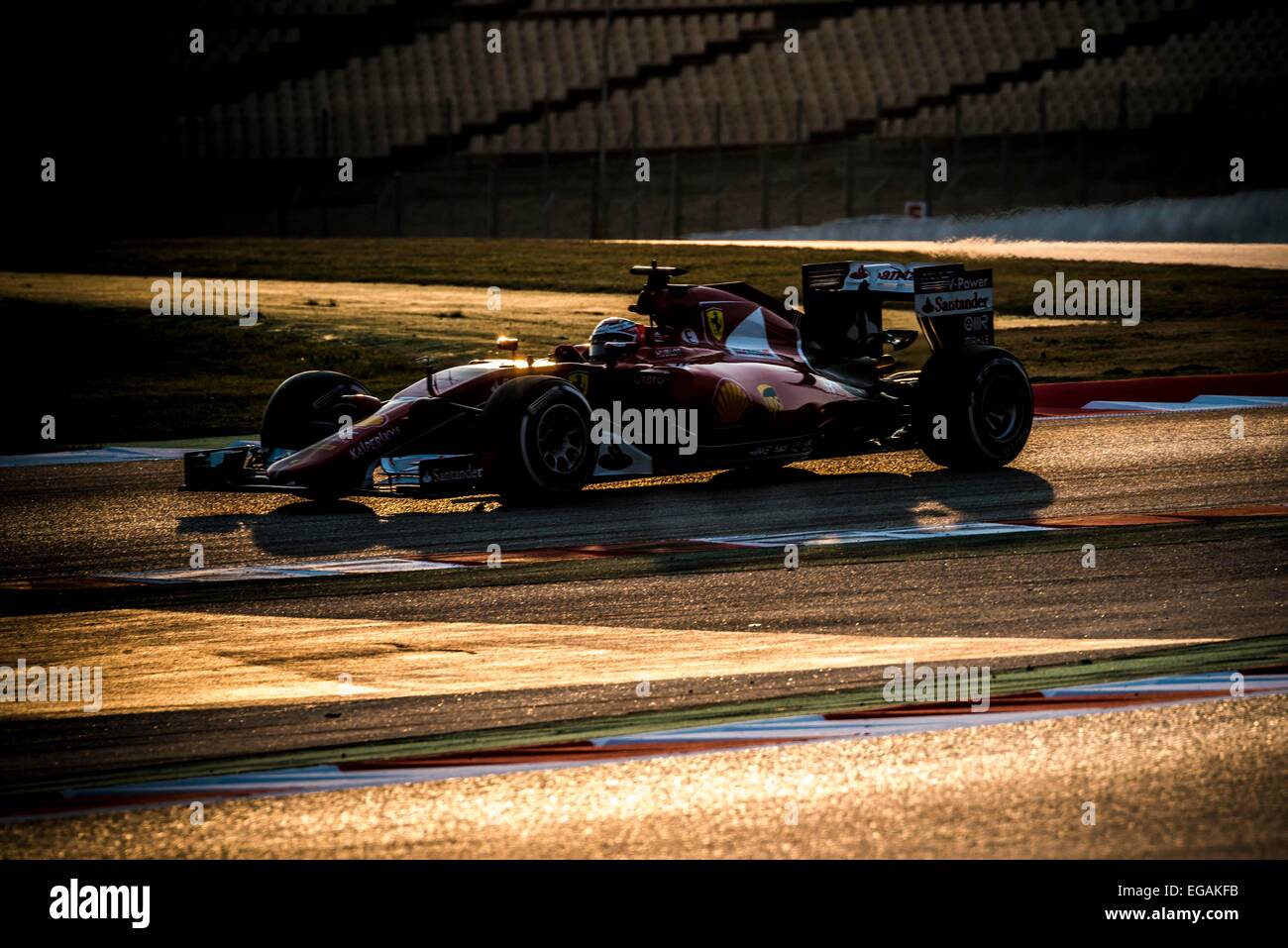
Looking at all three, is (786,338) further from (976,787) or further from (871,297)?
(976,787)

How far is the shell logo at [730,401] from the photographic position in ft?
34.0

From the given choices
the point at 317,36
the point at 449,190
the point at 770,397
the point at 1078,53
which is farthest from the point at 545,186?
the point at 770,397

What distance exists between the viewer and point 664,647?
6703 millimetres

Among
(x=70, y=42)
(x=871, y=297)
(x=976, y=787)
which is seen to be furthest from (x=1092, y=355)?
(x=70, y=42)

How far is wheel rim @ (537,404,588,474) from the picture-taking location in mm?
9734

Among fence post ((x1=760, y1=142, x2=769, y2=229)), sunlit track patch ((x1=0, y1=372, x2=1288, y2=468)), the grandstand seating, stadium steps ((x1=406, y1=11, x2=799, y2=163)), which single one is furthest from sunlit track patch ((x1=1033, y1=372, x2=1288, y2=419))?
stadium steps ((x1=406, y1=11, x2=799, y2=163))

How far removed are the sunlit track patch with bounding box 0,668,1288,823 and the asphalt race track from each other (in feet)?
0.29

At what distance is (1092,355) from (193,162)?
74.0 ft

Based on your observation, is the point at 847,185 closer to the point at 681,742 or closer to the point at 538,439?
the point at 538,439

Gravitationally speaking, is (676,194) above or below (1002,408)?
above

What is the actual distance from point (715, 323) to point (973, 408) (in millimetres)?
1621

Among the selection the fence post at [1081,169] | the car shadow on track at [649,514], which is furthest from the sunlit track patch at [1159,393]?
the fence post at [1081,169]

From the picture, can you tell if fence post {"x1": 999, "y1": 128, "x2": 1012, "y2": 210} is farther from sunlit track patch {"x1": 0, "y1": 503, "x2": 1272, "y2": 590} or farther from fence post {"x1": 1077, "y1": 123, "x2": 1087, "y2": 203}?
sunlit track patch {"x1": 0, "y1": 503, "x2": 1272, "y2": 590}
